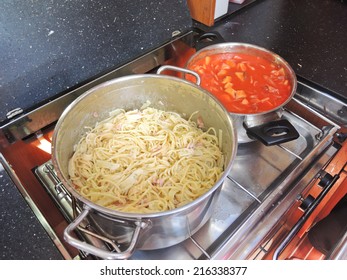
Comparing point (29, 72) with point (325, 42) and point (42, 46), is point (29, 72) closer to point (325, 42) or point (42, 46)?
point (42, 46)

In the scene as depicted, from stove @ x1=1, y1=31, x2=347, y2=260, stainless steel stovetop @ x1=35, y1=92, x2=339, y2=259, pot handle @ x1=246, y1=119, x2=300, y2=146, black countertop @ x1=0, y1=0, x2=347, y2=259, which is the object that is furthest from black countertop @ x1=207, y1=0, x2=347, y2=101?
pot handle @ x1=246, y1=119, x2=300, y2=146

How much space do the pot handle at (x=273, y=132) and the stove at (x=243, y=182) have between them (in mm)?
138

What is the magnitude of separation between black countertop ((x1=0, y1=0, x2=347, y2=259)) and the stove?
0.14 ft

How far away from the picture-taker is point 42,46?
99 centimetres

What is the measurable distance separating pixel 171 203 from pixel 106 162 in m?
0.26

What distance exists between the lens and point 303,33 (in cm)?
161

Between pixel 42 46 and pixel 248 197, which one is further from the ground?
pixel 42 46

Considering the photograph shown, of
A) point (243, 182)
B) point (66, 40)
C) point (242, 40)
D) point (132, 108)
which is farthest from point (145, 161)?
point (242, 40)

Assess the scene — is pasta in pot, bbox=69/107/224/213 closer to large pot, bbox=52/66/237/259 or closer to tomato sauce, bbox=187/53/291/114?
large pot, bbox=52/66/237/259

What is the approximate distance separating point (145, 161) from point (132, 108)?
0.23 m

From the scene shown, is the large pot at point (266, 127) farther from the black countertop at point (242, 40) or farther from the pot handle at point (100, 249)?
the pot handle at point (100, 249)

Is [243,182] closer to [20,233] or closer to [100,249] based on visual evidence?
[100,249]

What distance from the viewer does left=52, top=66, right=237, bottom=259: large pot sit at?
0.69m

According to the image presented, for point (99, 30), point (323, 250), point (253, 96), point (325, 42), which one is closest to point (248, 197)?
point (253, 96)
